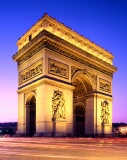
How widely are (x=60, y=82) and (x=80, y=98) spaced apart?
6.53 meters

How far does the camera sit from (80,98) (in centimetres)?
2612

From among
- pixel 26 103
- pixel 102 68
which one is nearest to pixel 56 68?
pixel 26 103

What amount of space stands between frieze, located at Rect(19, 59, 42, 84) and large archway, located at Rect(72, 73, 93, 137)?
478 cm

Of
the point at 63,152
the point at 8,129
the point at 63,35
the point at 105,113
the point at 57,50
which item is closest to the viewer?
the point at 63,152

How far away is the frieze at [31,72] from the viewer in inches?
791

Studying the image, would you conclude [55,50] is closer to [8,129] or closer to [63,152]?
[63,152]

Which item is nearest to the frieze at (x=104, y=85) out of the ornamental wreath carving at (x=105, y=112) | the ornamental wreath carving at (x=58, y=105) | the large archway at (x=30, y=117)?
the ornamental wreath carving at (x=105, y=112)

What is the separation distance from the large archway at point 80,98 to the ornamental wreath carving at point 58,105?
409 centimetres

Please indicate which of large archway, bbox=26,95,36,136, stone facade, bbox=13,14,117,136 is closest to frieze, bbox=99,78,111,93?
stone facade, bbox=13,14,117,136

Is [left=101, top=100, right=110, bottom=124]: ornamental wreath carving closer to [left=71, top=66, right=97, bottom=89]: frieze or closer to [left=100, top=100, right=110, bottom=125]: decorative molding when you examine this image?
[left=100, top=100, right=110, bottom=125]: decorative molding

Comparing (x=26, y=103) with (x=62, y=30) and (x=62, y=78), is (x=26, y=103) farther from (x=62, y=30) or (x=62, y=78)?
(x=62, y=30)

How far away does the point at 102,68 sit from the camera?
2625 centimetres

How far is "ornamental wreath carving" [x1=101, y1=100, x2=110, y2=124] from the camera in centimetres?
2535

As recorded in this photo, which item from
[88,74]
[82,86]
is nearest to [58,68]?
[88,74]
